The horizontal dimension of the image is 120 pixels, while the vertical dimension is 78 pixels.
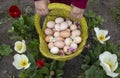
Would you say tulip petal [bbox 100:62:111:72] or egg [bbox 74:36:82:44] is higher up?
egg [bbox 74:36:82:44]

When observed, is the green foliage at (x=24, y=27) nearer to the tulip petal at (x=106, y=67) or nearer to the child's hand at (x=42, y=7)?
the child's hand at (x=42, y=7)

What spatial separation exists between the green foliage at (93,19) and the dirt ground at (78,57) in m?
0.06

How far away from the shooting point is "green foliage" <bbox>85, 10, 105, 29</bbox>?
2.55 m

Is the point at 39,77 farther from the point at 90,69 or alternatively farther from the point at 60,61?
the point at 90,69

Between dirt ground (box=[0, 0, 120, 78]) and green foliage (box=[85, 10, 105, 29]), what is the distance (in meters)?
0.06

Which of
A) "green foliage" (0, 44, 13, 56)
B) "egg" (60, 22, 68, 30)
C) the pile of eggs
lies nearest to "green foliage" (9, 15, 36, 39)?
"green foliage" (0, 44, 13, 56)

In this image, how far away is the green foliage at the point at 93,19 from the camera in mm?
2551

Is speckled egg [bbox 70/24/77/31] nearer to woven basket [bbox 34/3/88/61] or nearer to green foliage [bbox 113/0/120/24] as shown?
woven basket [bbox 34/3/88/61]

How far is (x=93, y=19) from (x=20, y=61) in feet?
2.36

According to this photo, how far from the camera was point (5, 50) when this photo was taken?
2463mm

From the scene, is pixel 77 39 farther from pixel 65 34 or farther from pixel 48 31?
pixel 48 31

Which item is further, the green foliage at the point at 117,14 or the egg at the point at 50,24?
the green foliage at the point at 117,14

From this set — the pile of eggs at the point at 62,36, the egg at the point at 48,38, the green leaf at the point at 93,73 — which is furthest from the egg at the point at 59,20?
the green leaf at the point at 93,73

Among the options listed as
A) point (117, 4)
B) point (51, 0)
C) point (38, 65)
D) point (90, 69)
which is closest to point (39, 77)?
point (38, 65)
